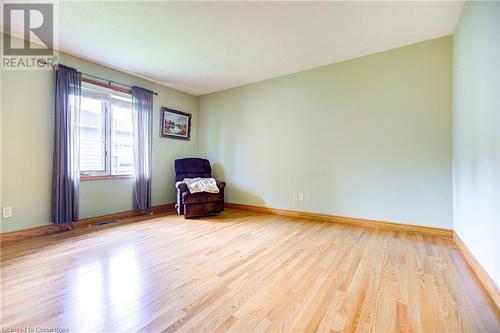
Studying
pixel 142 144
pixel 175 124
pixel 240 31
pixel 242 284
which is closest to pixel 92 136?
pixel 142 144

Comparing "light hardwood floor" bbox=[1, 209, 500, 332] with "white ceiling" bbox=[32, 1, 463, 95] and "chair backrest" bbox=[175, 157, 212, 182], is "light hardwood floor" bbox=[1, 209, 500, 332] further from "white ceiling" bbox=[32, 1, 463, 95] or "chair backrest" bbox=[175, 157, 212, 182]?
"white ceiling" bbox=[32, 1, 463, 95]

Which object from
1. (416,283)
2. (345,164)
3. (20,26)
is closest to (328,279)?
(416,283)

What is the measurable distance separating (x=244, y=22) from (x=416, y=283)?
2946 millimetres

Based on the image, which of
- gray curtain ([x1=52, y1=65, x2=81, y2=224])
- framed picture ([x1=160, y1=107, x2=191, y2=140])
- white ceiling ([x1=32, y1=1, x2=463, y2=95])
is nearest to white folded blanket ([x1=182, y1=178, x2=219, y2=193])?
framed picture ([x1=160, y1=107, x2=191, y2=140])

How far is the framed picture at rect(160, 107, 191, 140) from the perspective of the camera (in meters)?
4.46

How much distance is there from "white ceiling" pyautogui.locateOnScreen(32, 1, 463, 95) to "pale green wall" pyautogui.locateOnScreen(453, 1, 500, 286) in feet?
1.77

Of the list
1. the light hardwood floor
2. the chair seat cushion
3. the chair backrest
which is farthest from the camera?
the chair backrest

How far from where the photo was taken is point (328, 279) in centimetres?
179

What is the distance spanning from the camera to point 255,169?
4.42 metres

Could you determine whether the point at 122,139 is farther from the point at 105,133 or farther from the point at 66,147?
the point at 66,147

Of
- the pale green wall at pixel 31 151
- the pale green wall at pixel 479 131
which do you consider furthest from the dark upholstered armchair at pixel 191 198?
the pale green wall at pixel 479 131

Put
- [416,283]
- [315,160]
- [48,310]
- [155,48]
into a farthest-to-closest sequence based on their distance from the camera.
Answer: [315,160] < [155,48] < [416,283] < [48,310]

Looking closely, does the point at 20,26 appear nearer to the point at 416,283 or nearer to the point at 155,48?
the point at 155,48

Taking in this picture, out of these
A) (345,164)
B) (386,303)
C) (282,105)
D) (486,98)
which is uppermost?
(282,105)
